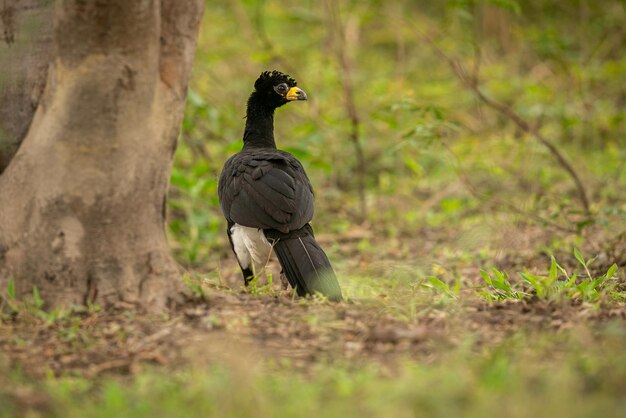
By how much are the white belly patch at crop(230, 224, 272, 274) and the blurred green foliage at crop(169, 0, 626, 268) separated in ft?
3.94

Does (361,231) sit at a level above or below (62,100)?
below

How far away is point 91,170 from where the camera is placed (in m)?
4.11

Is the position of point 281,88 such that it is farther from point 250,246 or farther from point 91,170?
→ point 91,170

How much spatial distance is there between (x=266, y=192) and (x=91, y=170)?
152 centimetres

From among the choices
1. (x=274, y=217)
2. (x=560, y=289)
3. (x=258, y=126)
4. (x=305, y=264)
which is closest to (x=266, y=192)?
(x=274, y=217)

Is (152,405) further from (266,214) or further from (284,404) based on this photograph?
(266,214)

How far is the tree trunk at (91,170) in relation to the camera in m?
4.09

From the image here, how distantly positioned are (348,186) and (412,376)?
6.52 metres

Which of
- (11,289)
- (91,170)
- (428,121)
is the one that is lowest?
(11,289)

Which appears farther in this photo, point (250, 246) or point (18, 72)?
point (250, 246)

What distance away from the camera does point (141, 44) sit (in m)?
4.15

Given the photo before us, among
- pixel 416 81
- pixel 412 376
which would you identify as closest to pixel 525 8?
pixel 416 81

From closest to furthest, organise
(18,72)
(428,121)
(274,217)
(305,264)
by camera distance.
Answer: (18,72), (305,264), (274,217), (428,121)

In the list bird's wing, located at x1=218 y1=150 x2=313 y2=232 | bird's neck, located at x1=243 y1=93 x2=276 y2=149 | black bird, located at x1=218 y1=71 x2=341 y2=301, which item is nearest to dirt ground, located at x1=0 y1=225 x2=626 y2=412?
black bird, located at x1=218 y1=71 x2=341 y2=301
